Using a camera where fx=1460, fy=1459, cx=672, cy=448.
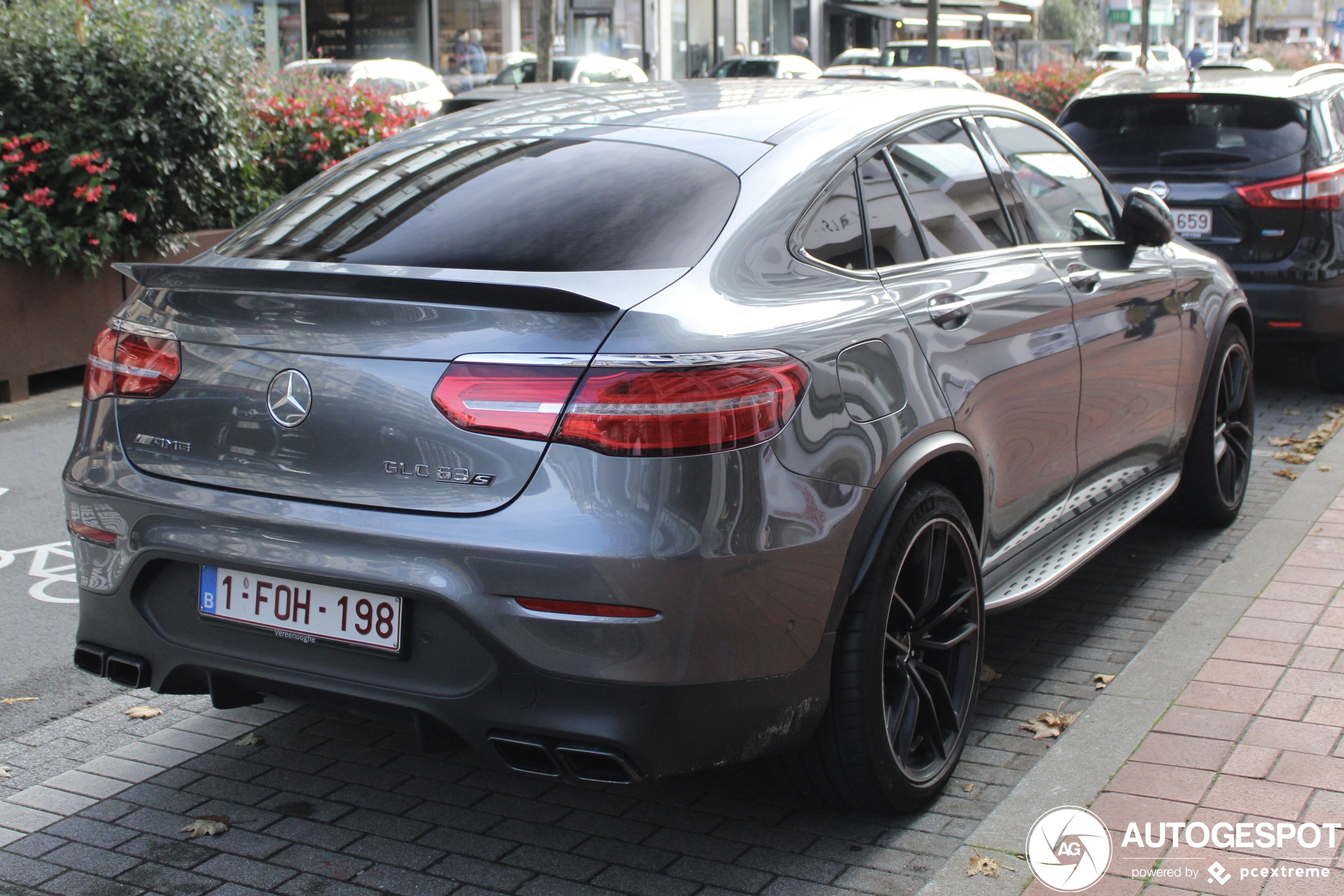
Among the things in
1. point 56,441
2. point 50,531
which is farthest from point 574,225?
point 56,441

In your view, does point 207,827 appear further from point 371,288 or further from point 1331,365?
point 1331,365

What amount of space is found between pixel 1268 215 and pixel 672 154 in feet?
17.7

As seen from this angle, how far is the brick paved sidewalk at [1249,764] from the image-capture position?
3061mm

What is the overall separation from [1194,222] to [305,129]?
6.24 metres

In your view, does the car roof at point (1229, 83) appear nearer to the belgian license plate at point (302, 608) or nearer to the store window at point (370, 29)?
the belgian license plate at point (302, 608)

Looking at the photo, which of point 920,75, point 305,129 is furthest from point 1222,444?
point 920,75

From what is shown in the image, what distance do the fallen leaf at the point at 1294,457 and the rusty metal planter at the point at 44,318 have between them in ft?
19.3

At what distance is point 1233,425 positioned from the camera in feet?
18.9

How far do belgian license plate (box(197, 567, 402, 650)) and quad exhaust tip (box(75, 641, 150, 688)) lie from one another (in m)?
0.24

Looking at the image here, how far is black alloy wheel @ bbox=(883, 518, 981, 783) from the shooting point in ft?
11.0

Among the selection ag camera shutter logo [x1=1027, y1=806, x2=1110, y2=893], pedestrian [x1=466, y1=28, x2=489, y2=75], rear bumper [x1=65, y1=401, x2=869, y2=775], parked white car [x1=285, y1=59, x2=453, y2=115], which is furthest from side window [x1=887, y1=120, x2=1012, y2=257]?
pedestrian [x1=466, y1=28, x2=489, y2=75]

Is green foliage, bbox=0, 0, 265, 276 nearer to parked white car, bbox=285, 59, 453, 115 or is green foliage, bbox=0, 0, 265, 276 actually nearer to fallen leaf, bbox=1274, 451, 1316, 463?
fallen leaf, bbox=1274, 451, 1316, 463

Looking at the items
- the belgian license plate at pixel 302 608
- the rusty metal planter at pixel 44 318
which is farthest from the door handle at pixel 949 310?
the rusty metal planter at pixel 44 318

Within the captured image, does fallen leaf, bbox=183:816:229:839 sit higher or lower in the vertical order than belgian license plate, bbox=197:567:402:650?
lower
